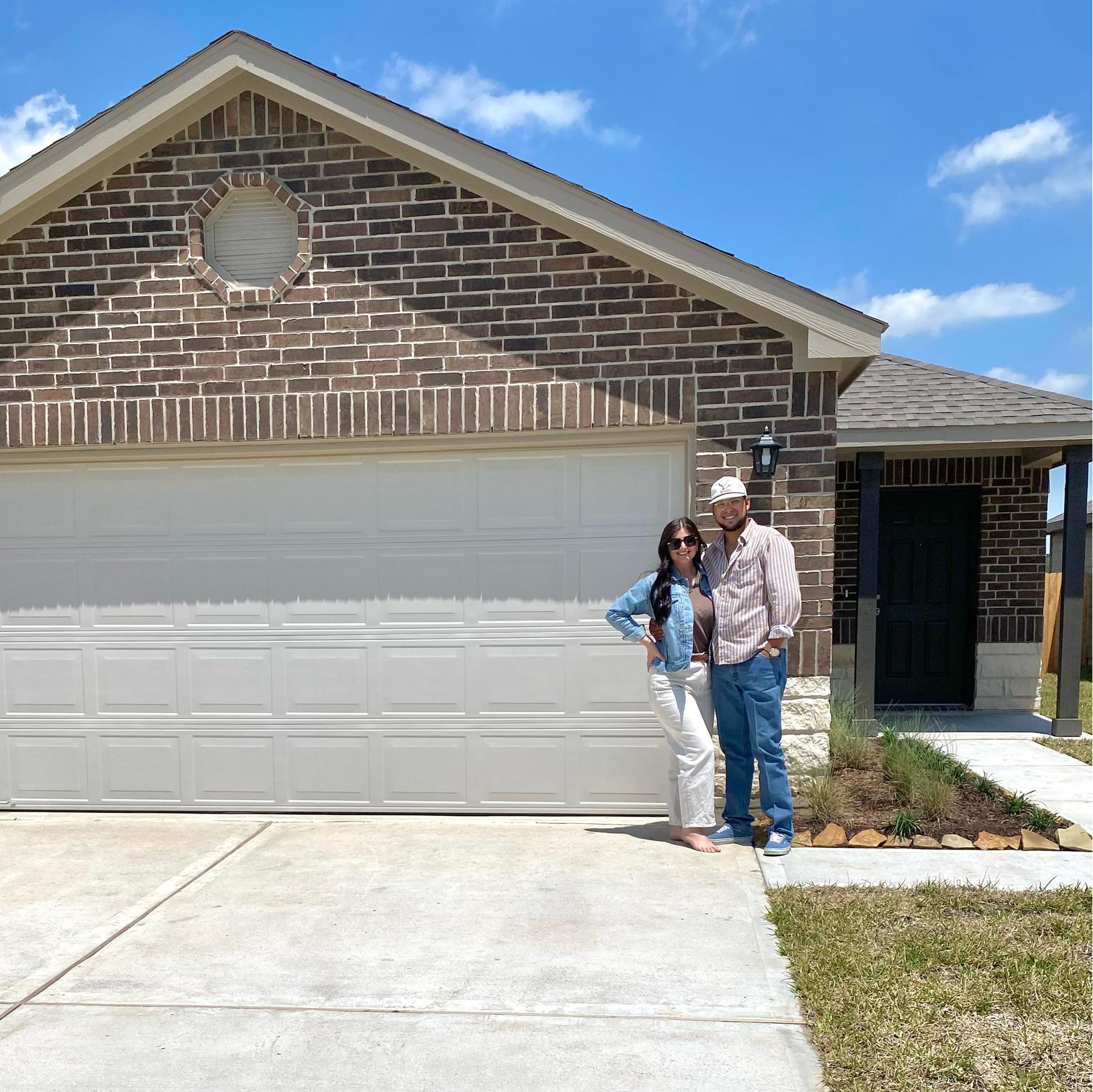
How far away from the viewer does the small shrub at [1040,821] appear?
551 cm

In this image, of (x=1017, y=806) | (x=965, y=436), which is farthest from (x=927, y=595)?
(x=1017, y=806)

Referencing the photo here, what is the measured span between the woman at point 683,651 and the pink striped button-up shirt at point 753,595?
93 millimetres

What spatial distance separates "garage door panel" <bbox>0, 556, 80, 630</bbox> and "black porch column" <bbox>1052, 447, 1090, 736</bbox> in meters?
8.17

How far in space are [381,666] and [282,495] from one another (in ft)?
4.15

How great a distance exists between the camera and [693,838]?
205 inches

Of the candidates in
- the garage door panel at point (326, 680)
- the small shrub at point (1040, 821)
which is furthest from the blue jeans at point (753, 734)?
the garage door panel at point (326, 680)

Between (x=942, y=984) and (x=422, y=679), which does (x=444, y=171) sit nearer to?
(x=422, y=679)

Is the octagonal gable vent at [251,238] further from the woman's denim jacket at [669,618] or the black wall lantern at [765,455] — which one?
the black wall lantern at [765,455]

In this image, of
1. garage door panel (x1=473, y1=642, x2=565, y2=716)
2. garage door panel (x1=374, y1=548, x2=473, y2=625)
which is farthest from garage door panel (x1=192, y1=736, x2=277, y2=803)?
garage door panel (x1=473, y1=642, x2=565, y2=716)

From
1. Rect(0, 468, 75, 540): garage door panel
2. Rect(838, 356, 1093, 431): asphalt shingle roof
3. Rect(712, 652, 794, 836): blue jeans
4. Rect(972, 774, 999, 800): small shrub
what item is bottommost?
Rect(972, 774, 999, 800): small shrub

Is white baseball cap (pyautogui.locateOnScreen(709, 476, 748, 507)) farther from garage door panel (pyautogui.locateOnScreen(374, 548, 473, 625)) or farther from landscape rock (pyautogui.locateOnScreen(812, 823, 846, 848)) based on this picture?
landscape rock (pyautogui.locateOnScreen(812, 823, 846, 848))

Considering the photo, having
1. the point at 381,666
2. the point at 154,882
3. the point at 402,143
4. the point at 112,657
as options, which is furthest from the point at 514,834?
the point at 402,143

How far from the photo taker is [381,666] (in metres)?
6.01

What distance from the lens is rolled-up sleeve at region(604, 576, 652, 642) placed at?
5125 mm
